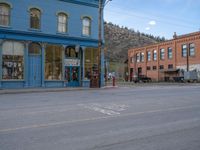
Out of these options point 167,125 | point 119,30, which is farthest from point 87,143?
point 119,30

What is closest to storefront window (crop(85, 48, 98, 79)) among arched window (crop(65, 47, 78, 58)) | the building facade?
arched window (crop(65, 47, 78, 58))

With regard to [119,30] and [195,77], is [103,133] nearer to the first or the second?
[195,77]

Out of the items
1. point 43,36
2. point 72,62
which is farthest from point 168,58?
point 43,36

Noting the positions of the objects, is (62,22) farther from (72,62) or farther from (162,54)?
(162,54)

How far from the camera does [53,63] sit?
29656mm

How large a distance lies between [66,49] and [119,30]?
315 feet

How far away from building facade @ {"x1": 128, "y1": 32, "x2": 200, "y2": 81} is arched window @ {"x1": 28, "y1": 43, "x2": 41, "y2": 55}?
3242cm

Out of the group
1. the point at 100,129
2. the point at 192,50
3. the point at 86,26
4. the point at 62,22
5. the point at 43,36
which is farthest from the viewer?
the point at 192,50

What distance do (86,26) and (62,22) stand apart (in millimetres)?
2863

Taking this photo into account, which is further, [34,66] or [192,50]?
[192,50]

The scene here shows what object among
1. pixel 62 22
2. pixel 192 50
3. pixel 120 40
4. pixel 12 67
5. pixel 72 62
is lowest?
pixel 12 67

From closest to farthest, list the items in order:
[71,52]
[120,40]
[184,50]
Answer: [71,52] → [184,50] → [120,40]

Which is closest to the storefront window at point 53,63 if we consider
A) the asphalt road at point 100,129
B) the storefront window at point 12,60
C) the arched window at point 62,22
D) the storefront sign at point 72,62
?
the storefront sign at point 72,62

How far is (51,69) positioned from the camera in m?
29.6
